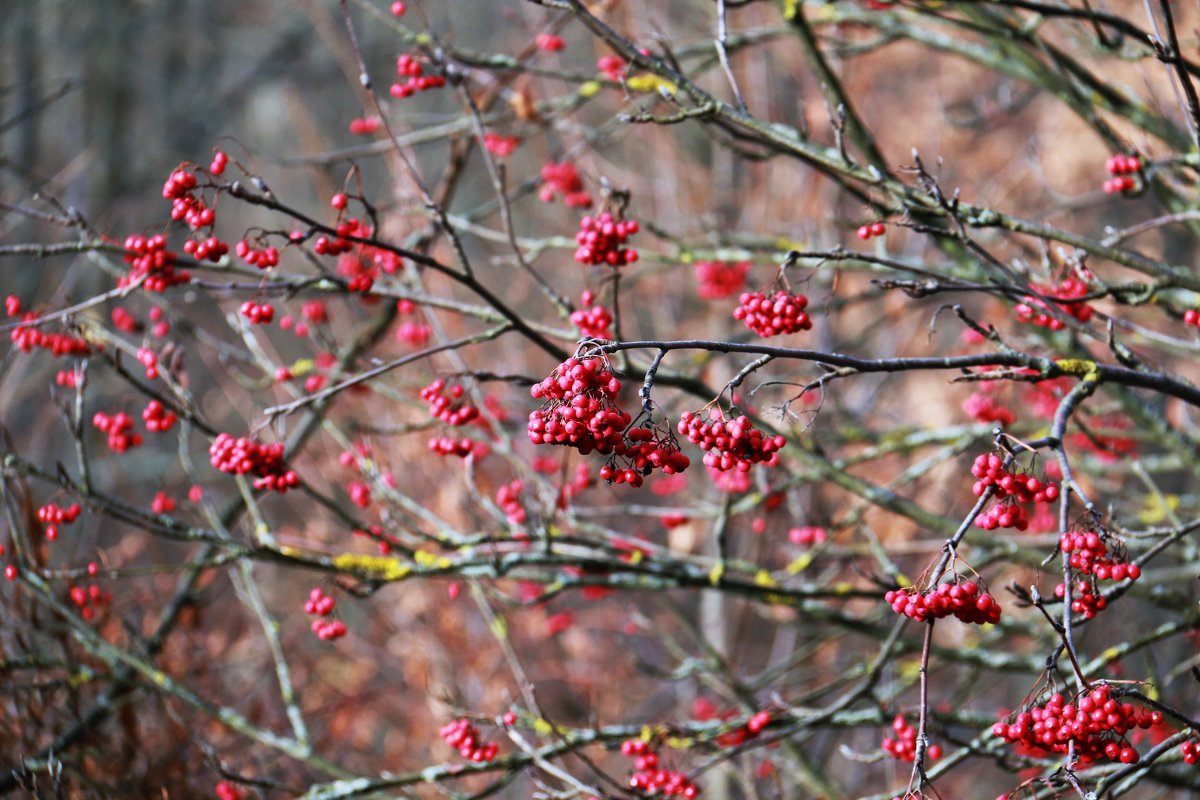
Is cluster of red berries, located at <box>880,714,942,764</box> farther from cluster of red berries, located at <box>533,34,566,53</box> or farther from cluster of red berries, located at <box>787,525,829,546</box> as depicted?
cluster of red berries, located at <box>533,34,566,53</box>

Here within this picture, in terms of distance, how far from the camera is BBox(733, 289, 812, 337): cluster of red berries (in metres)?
2.36

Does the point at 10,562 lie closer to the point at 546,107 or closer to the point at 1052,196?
the point at 546,107

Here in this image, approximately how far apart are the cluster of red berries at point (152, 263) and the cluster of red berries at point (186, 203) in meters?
0.28

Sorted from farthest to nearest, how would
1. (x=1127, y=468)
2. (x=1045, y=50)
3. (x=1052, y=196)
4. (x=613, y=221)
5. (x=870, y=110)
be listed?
(x=870, y=110) → (x=1052, y=196) → (x=1127, y=468) → (x=1045, y=50) → (x=613, y=221)

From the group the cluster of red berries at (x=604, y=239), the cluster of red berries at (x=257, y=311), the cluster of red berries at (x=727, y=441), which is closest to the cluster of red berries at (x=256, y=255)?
the cluster of red berries at (x=257, y=311)

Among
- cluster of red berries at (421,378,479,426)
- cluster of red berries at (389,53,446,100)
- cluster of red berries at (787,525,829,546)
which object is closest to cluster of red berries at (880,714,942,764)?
cluster of red berries at (787,525,829,546)

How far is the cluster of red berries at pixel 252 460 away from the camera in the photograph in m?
2.72

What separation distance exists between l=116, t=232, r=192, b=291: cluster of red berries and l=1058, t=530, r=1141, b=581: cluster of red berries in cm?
231

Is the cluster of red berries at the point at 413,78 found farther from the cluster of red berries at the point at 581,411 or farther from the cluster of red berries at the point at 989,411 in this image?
the cluster of red berries at the point at 989,411

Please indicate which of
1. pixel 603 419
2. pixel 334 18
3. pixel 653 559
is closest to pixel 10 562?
pixel 653 559

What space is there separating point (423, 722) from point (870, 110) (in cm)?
750

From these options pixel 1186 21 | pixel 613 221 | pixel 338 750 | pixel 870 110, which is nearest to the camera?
pixel 613 221

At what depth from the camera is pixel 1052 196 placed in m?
4.56

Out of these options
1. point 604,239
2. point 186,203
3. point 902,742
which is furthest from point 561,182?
point 902,742
